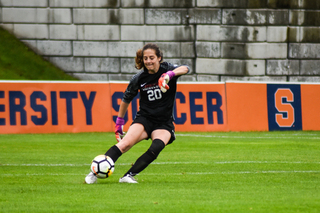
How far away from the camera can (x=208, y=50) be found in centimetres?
2267

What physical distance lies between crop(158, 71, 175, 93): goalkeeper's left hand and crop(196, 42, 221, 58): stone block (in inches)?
627

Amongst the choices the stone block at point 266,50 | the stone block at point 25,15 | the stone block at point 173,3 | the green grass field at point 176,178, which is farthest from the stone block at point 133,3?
the green grass field at point 176,178

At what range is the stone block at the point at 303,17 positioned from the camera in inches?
907

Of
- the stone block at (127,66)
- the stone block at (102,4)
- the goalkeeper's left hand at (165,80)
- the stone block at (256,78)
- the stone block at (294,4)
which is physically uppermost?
the stone block at (102,4)

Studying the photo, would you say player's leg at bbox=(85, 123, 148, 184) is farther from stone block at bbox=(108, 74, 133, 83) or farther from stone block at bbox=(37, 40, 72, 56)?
stone block at bbox=(37, 40, 72, 56)

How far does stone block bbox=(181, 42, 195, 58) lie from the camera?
22719 millimetres

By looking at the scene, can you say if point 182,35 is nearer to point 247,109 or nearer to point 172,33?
point 172,33

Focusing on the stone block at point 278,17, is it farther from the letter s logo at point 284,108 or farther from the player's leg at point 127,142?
the player's leg at point 127,142

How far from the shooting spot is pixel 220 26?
22.5 m

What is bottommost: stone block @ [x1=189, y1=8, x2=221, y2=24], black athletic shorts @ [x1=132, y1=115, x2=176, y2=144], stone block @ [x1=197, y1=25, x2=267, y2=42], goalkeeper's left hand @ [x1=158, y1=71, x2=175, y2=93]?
black athletic shorts @ [x1=132, y1=115, x2=176, y2=144]

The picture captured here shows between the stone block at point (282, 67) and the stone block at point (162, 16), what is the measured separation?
14.0 ft

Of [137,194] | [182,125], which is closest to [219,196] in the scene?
[137,194]

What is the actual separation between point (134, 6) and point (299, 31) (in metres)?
7.07

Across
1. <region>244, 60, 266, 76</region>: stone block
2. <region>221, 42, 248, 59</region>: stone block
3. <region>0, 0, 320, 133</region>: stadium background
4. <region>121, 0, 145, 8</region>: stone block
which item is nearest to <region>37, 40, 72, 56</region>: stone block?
<region>0, 0, 320, 133</region>: stadium background
